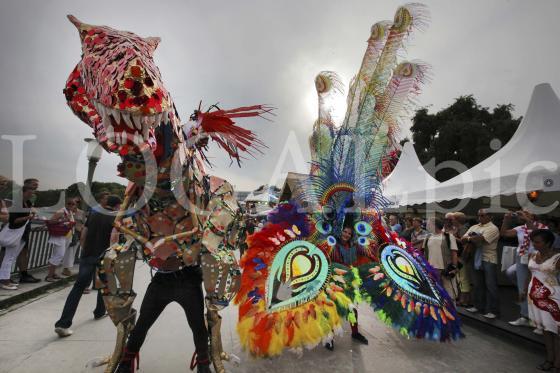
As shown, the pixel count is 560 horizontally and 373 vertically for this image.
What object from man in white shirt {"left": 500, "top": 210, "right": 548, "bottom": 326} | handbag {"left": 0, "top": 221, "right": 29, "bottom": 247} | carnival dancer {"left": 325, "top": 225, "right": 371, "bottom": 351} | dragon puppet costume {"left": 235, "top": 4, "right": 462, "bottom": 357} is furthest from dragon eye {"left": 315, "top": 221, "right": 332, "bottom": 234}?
handbag {"left": 0, "top": 221, "right": 29, "bottom": 247}

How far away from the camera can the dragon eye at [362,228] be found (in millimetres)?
3738

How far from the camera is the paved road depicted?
2.71 m

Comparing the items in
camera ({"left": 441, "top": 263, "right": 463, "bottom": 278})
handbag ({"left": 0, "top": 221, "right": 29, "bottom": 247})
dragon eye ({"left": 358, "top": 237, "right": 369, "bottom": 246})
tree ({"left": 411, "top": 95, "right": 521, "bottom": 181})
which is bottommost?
camera ({"left": 441, "top": 263, "right": 463, "bottom": 278})

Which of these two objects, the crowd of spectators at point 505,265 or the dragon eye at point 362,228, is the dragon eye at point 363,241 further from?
the crowd of spectators at point 505,265

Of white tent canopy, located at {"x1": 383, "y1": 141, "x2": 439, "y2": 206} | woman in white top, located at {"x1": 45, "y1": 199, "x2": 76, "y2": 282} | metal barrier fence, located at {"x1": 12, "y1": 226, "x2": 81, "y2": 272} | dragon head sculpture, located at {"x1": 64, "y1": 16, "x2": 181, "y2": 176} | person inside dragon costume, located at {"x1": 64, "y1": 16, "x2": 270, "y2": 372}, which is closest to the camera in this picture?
dragon head sculpture, located at {"x1": 64, "y1": 16, "x2": 181, "y2": 176}

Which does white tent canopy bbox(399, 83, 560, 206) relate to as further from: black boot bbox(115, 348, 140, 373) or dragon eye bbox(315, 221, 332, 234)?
black boot bbox(115, 348, 140, 373)

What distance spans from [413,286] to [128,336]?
2.85m

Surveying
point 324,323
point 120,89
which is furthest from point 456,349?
point 120,89

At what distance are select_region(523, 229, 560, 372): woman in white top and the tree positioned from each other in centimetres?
1311

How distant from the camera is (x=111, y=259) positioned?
2.05 metres

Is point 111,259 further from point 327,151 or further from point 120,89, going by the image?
point 327,151

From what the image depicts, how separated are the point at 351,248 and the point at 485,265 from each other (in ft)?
8.47

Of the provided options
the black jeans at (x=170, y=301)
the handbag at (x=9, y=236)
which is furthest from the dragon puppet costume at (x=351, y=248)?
the handbag at (x=9, y=236)

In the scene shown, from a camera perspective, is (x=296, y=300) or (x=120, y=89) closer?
(x=120, y=89)
